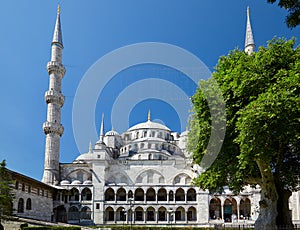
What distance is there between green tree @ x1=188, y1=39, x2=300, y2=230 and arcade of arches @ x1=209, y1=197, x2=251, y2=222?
2657 cm

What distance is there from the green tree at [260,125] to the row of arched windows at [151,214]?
27526 millimetres

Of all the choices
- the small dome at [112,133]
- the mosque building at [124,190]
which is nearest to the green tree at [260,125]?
the mosque building at [124,190]

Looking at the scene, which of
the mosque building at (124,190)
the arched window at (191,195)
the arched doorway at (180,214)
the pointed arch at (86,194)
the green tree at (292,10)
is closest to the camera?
the green tree at (292,10)

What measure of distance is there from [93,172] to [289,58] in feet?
120

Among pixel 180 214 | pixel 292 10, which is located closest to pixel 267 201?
pixel 292 10

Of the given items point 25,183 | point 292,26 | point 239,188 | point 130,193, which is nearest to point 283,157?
point 239,188

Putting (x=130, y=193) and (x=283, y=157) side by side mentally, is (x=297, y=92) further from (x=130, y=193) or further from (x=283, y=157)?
(x=130, y=193)

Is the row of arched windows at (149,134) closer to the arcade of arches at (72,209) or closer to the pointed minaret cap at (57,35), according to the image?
the arcade of arches at (72,209)

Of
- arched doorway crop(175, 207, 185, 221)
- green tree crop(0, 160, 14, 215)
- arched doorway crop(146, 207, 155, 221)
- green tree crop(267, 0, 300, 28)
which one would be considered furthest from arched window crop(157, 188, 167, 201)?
green tree crop(267, 0, 300, 28)

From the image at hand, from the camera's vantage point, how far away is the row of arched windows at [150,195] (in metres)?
49.4

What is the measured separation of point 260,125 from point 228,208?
3468cm

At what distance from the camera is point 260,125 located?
53.3 ft

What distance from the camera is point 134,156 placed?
178 feet

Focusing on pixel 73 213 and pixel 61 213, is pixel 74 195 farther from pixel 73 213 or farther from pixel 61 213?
pixel 61 213
